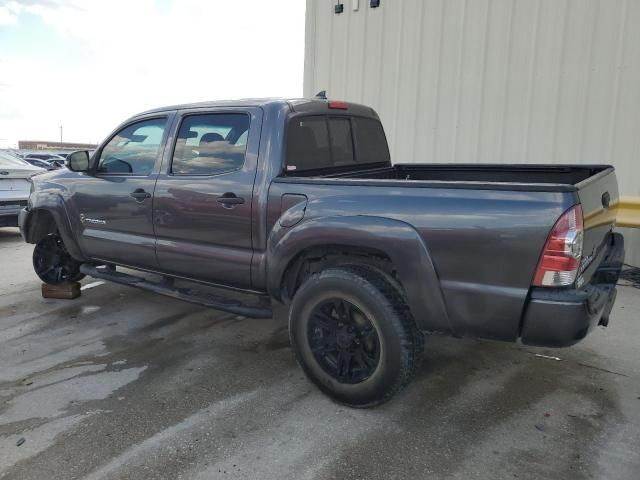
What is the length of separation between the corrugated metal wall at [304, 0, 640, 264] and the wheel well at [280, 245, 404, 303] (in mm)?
4488

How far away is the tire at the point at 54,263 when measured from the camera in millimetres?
5309

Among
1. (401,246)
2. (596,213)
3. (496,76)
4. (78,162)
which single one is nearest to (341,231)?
(401,246)

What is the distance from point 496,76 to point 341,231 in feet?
16.4

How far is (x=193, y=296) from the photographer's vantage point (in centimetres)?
392

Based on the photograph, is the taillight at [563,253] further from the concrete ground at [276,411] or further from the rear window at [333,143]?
the rear window at [333,143]

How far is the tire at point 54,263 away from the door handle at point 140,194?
1.64m

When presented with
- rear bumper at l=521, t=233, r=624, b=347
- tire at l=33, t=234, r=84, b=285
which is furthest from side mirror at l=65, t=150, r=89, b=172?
rear bumper at l=521, t=233, r=624, b=347

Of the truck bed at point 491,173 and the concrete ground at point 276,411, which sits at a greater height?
the truck bed at point 491,173

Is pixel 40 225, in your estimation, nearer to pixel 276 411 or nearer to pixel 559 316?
pixel 276 411

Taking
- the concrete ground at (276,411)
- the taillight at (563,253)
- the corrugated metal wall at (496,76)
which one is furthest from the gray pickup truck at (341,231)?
the corrugated metal wall at (496,76)

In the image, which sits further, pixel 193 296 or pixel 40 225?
pixel 40 225

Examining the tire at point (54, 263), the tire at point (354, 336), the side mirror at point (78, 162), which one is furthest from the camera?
the tire at point (54, 263)

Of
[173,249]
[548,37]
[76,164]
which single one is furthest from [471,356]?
[548,37]

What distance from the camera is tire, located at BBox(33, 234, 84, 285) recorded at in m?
5.31
